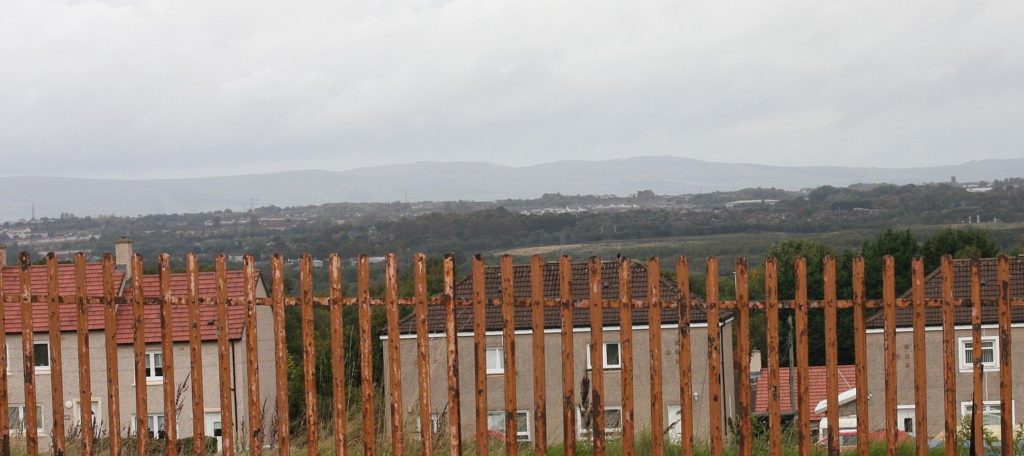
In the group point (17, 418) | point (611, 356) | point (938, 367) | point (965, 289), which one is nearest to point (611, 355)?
point (611, 356)

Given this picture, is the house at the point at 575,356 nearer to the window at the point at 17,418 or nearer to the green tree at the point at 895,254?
the window at the point at 17,418

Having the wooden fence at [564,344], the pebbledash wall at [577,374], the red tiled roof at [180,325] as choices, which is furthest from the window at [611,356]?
the wooden fence at [564,344]

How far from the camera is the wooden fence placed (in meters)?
8.70

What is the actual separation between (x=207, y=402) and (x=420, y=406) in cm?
2835

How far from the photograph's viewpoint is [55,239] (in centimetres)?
18300

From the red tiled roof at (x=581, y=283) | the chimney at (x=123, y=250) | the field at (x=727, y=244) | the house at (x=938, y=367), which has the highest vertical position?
the chimney at (x=123, y=250)

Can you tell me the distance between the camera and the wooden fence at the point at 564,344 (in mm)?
8695

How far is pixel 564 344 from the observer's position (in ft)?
29.6

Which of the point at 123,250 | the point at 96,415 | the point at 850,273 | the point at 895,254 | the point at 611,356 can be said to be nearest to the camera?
Answer: the point at 96,415

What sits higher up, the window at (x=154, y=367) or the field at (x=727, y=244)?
the window at (x=154, y=367)

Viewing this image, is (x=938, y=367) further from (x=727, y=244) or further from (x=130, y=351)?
(x=727, y=244)

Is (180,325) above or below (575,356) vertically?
above

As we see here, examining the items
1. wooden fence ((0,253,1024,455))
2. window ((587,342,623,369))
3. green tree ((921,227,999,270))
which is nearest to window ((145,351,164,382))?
window ((587,342,623,369))

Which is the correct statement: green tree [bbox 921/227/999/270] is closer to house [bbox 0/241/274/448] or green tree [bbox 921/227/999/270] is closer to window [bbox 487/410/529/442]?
house [bbox 0/241/274/448]
